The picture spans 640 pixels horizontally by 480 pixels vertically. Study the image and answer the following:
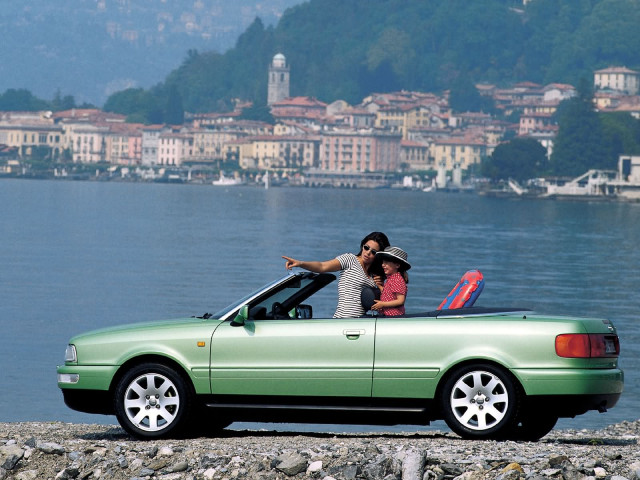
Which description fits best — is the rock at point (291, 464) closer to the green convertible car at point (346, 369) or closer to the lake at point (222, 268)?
the green convertible car at point (346, 369)

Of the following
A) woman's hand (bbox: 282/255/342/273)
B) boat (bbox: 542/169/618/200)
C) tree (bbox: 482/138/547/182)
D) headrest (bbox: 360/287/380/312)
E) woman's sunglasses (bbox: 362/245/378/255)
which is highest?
woman's sunglasses (bbox: 362/245/378/255)

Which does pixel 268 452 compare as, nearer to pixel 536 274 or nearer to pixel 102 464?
pixel 102 464

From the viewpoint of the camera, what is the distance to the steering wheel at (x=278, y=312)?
9102 millimetres

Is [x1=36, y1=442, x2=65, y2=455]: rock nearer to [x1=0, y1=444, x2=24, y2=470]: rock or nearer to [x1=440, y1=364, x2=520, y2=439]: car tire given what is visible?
[x1=0, y1=444, x2=24, y2=470]: rock

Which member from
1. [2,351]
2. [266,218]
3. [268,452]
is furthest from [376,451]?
[266,218]

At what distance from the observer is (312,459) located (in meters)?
8.16

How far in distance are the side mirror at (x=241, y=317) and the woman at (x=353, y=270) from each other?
41 cm

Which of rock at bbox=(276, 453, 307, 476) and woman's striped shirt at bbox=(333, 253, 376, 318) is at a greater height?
woman's striped shirt at bbox=(333, 253, 376, 318)

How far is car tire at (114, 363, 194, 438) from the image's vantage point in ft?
29.5

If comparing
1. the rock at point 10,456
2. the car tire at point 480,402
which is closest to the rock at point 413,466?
the car tire at point 480,402

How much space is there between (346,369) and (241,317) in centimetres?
64

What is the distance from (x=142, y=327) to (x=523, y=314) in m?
2.09

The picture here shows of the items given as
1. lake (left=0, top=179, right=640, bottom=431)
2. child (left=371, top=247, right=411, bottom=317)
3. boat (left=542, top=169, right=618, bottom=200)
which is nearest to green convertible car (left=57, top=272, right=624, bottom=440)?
child (left=371, top=247, right=411, bottom=317)

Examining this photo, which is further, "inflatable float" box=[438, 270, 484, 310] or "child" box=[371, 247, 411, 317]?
"inflatable float" box=[438, 270, 484, 310]
